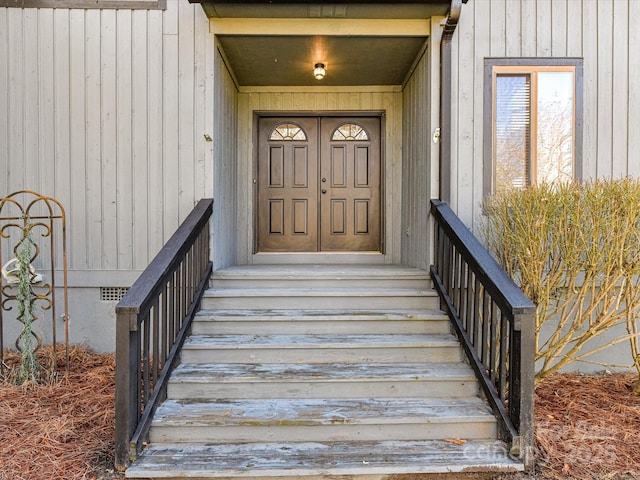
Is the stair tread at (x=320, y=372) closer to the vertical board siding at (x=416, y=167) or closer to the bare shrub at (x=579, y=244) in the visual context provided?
the bare shrub at (x=579, y=244)

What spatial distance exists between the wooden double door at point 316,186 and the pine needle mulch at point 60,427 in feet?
7.74

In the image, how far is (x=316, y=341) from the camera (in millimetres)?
2863

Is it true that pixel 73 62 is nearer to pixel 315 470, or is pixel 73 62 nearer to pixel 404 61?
pixel 404 61

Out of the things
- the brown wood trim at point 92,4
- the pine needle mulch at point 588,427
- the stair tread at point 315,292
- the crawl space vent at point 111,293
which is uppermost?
the brown wood trim at point 92,4

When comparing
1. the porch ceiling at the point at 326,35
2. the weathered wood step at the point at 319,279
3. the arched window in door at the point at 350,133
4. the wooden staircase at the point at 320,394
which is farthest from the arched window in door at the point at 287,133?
the wooden staircase at the point at 320,394

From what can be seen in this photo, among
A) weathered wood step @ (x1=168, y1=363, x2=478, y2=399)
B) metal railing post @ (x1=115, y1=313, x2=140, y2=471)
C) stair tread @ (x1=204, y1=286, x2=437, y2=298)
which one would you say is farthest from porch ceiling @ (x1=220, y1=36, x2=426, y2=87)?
weathered wood step @ (x1=168, y1=363, x2=478, y2=399)

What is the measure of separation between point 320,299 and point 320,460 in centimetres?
133

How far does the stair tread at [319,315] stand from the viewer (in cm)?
303

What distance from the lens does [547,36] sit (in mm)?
3621

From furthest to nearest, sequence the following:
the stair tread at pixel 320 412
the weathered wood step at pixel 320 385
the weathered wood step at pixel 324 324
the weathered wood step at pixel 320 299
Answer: the weathered wood step at pixel 320 299
the weathered wood step at pixel 324 324
the weathered wood step at pixel 320 385
the stair tread at pixel 320 412

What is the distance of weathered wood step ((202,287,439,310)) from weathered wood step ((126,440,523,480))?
115 cm

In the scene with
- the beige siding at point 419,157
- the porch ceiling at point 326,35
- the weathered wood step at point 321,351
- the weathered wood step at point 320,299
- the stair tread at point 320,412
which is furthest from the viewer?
the beige siding at point 419,157

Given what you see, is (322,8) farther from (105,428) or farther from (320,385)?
(105,428)

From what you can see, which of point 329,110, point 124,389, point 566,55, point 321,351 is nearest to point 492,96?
point 566,55
